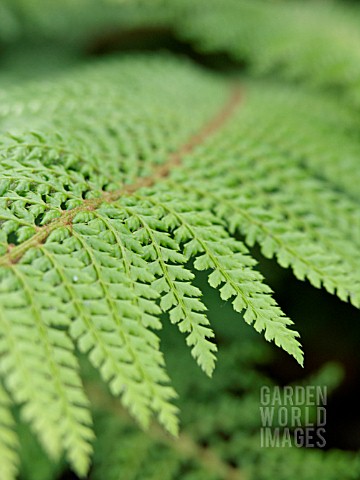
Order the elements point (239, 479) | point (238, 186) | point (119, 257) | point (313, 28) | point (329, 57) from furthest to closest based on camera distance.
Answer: point (313, 28)
point (329, 57)
point (239, 479)
point (238, 186)
point (119, 257)

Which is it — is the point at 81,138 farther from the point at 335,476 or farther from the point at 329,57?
the point at 335,476

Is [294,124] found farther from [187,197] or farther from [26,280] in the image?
[26,280]

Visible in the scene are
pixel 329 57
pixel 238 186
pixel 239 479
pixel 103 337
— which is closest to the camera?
pixel 103 337

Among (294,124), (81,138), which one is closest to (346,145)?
(294,124)

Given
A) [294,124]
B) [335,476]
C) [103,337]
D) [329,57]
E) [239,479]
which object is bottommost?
[239,479]

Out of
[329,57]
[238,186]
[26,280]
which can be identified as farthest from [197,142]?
[26,280]

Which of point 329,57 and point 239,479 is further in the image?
point 329,57

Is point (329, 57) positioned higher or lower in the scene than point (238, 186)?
higher
